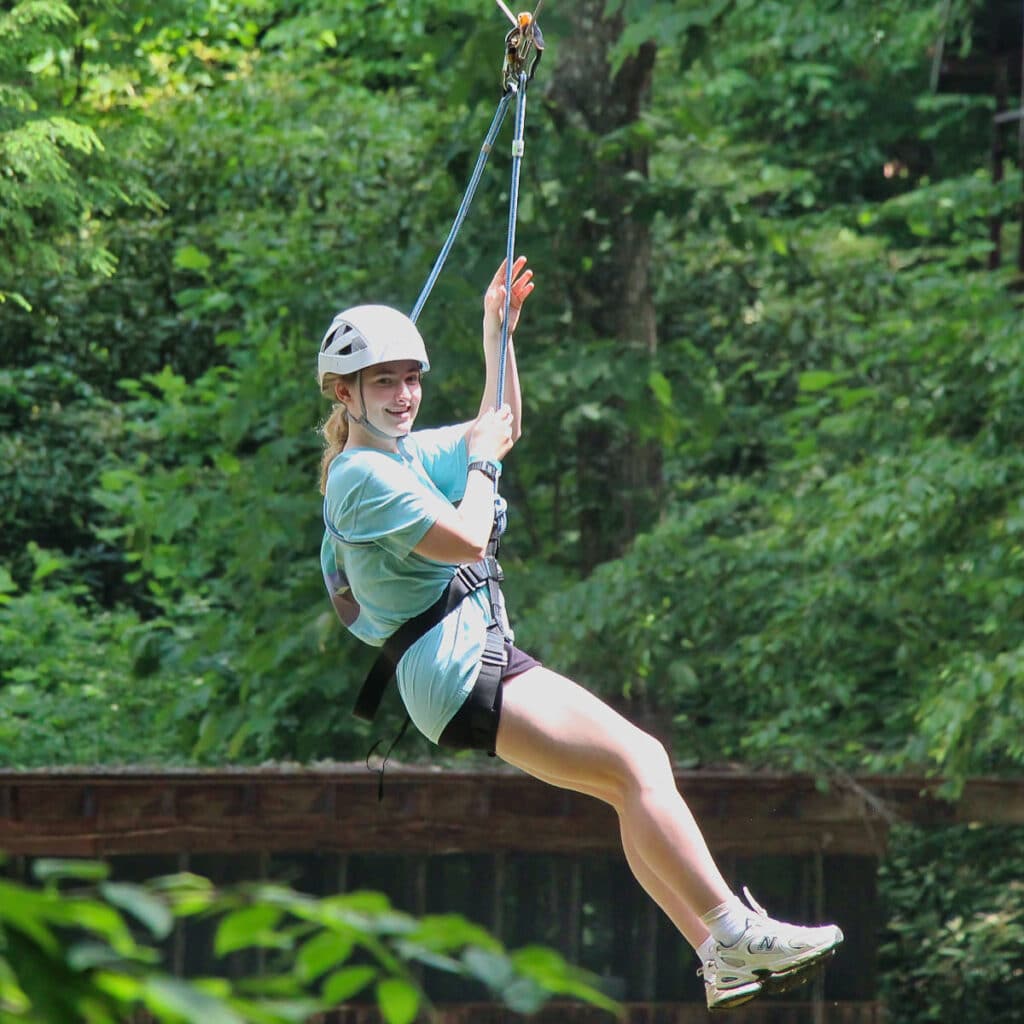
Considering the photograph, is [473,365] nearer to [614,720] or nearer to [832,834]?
[832,834]

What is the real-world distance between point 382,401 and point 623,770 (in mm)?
788

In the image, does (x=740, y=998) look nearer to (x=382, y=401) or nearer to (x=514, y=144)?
(x=382, y=401)

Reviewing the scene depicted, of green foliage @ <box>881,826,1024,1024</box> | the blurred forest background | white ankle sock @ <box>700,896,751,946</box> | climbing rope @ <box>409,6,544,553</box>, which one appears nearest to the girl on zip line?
white ankle sock @ <box>700,896,751,946</box>

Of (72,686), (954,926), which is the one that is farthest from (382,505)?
(72,686)

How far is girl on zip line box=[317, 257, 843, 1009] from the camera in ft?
10.7

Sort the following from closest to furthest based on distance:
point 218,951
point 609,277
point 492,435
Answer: point 218,951, point 492,435, point 609,277

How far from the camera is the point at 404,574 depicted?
3.36m

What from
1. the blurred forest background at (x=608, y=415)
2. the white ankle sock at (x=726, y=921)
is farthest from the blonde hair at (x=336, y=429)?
the blurred forest background at (x=608, y=415)

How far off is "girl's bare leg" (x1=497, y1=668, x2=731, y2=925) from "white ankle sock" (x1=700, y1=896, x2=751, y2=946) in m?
0.01

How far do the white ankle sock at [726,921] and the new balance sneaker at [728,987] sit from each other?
49mm

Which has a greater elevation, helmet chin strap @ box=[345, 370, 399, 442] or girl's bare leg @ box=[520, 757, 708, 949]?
helmet chin strap @ box=[345, 370, 399, 442]

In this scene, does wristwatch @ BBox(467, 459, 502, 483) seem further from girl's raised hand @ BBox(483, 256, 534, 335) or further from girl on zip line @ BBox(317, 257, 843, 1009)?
girl's raised hand @ BBox(483, 256, 534, 335)

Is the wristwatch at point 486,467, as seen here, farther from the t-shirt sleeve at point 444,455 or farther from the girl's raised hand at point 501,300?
the girl's raised hand at point 501,300

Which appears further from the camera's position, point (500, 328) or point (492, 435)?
point (500, 328)
